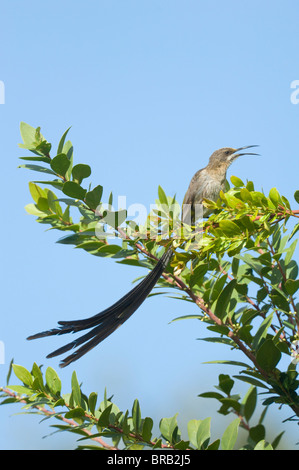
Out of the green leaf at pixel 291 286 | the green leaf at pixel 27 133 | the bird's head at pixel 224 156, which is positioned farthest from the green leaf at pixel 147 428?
the bird's head at pixel 224 156

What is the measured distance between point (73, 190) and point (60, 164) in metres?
0.12

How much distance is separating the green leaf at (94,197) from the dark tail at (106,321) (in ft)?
0.97

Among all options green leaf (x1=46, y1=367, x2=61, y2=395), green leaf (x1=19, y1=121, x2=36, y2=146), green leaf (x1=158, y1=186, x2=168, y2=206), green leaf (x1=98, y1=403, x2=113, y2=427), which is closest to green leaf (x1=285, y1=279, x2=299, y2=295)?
green leaf (x1=158, y1=186, x2=168, y2=206)

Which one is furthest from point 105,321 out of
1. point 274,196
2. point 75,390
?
point 274,196

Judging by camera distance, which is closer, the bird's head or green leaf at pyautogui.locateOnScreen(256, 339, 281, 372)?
green leaf at pyautogui.locateOnScreen(256, 339, 281, 372)

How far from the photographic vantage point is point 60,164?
191 centimetres

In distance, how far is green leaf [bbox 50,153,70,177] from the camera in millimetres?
1891

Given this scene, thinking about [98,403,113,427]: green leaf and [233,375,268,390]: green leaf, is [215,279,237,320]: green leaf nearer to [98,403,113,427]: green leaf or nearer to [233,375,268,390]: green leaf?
[233,375,268,390]: green leaf

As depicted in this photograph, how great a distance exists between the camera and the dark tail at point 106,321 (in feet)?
5.45

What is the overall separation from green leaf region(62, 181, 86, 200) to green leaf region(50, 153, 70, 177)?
0.11 metres

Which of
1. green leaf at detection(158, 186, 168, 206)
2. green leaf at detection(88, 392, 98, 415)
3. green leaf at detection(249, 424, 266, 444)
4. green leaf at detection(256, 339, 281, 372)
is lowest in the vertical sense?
green leaf at detection(249, 424, 266, 444)

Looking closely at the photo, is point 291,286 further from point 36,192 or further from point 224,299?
point 36,192
